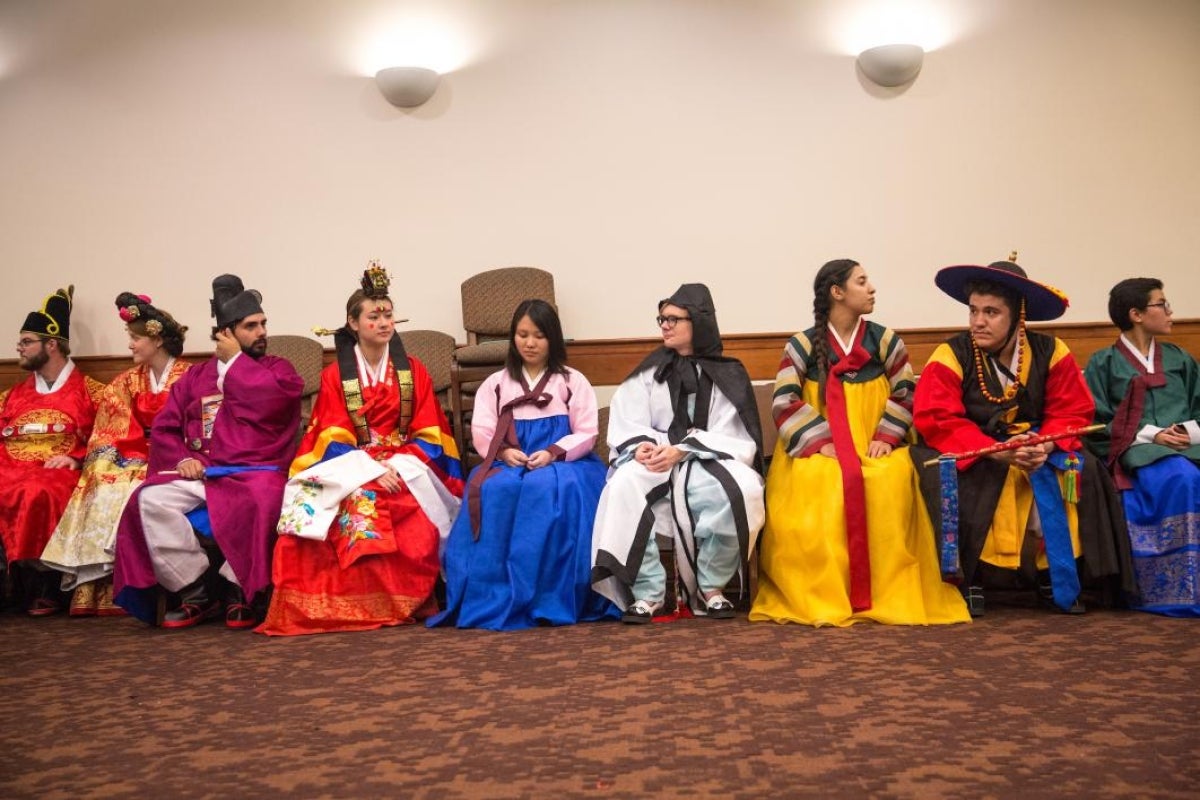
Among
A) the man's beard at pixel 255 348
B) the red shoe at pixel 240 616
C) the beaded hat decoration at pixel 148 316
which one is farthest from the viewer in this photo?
the beaded hat decoration at pixel 148 316

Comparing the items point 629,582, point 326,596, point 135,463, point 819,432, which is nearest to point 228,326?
point 135,463

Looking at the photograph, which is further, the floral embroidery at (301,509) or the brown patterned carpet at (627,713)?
the floral embroidery at (301,509)

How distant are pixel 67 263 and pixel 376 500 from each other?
3119 millimetres

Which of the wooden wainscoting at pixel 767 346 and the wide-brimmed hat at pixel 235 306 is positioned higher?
the wide-brimmed hat at pixel 235 306

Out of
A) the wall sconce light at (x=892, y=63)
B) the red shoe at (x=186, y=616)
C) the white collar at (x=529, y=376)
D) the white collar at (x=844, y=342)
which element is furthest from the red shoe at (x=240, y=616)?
the wall sconce light at (x=892, y=63)

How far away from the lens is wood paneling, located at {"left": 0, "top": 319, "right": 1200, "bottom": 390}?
5.75 m

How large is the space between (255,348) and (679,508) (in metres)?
1.95

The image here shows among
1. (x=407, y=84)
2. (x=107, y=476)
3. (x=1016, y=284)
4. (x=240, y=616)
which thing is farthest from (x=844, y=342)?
(x=107, y=476)

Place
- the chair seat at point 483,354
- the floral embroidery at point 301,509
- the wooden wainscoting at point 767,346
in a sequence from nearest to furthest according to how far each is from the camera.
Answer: the floral embroidery at point 301,509 → the chair seat at point 483,354 → the wooden wainscoting at point 767,346

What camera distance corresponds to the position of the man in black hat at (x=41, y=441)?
4793 millimetres

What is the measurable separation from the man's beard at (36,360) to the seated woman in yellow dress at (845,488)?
139 inches

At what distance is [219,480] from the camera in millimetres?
4371

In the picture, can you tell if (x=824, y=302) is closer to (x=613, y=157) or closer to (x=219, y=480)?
(x=613, y=157)

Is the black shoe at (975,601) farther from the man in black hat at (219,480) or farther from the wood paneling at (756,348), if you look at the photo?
the man in black hat at (219,480)
